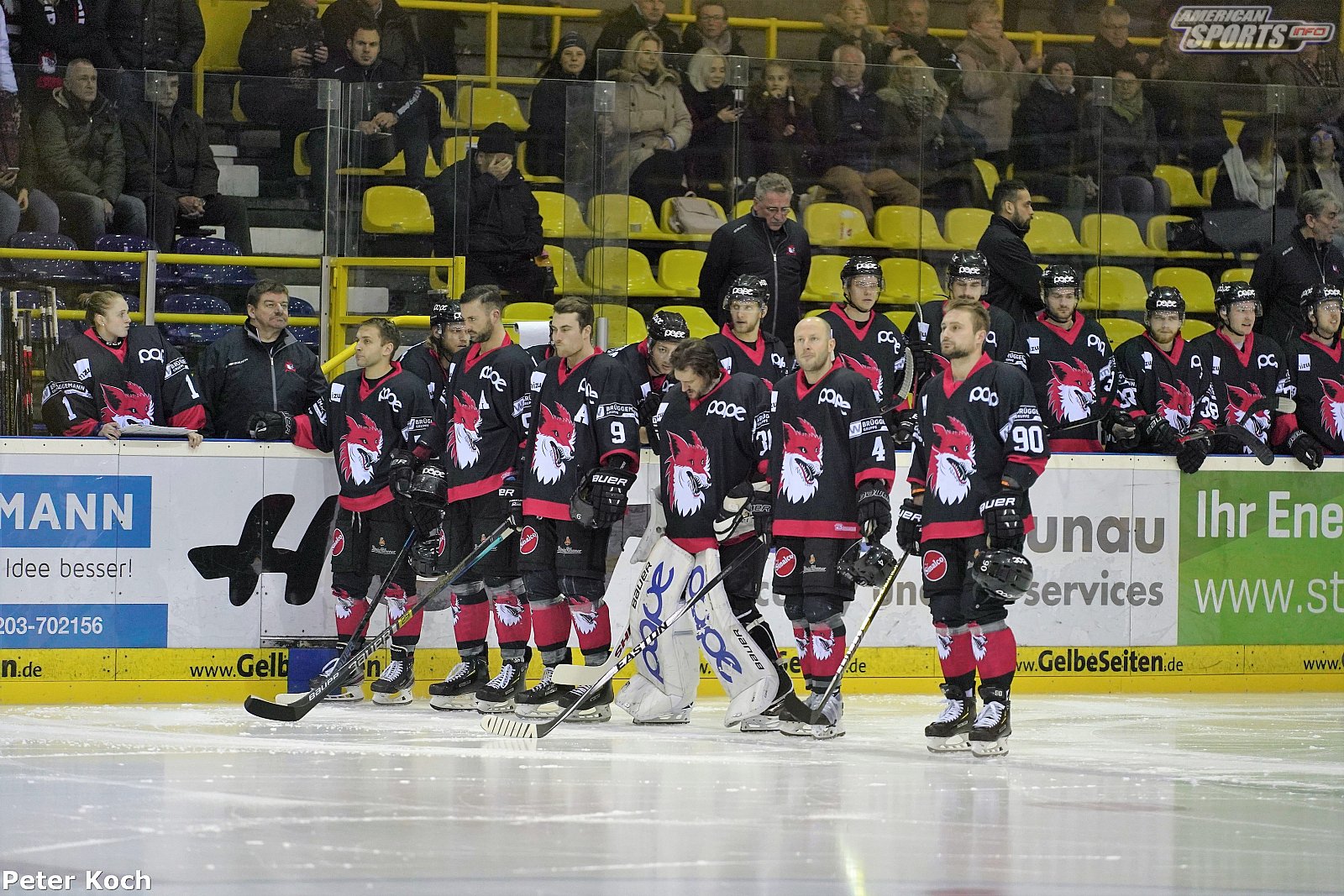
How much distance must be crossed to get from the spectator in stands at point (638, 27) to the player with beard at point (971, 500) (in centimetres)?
491

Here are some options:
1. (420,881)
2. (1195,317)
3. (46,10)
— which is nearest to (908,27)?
(1195,317)

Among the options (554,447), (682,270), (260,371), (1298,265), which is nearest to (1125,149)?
(1298,265)

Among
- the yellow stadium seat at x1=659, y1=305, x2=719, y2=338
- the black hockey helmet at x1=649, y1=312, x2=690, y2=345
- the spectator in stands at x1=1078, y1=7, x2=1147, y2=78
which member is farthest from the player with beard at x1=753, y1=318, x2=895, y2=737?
the spectator in stands at x1=1078, y1=7, x2=1147, y2=78

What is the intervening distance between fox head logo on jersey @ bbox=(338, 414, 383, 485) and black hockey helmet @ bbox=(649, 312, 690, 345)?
49.2 inches

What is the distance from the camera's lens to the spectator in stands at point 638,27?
10.9 meters

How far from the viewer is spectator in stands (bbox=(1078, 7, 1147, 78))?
12.1 meters

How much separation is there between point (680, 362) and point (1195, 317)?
163 inches

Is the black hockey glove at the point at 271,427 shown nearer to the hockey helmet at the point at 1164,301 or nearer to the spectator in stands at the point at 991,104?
the spectator in stands at the point at 991,104

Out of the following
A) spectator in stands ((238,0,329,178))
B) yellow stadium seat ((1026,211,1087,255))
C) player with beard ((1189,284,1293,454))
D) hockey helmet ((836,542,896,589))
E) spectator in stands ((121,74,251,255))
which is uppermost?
spectator in stands ((238,0,329,178))

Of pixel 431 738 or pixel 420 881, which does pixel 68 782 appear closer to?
pixel 431 738

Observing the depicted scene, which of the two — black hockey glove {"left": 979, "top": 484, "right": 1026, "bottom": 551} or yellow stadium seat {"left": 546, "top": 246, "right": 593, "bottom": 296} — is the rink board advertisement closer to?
yellow stadium seat {"left": 546, "top": 246, "right": 593, "bottom": 296}

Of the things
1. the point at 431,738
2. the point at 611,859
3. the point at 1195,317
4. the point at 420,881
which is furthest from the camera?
A: the point at 1195,317

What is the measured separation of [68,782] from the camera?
552cm

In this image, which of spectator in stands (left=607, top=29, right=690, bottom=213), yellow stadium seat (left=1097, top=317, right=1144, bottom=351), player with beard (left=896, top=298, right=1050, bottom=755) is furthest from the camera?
yellow stadium seat (left=1097, top=317, right=1144, bottom=351)
